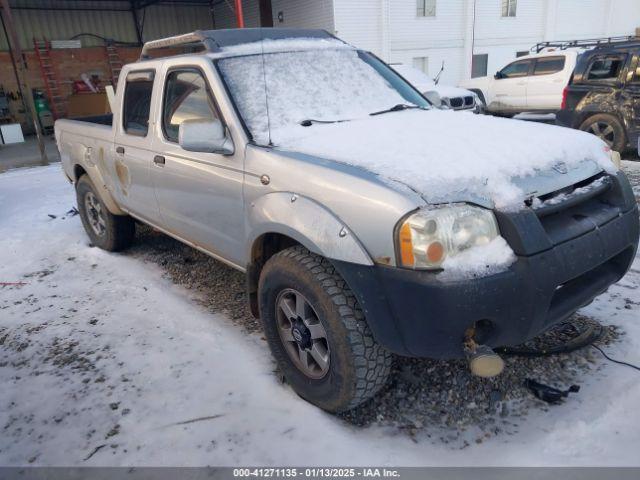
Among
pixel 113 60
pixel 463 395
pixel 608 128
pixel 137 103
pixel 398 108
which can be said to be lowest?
pixel 463 395

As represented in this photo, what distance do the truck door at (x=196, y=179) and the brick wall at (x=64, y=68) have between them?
16609 mm

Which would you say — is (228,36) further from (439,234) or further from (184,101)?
(439,234)

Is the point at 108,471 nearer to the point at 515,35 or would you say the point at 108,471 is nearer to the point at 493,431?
the point at 493,431

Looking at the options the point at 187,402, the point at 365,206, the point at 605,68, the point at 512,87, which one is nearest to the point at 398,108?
the point at 365,206

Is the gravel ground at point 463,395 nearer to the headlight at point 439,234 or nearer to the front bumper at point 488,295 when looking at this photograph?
the front bumper at point 488,295

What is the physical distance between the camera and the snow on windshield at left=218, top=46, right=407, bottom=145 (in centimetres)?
290

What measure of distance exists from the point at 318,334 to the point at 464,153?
3.70 ft

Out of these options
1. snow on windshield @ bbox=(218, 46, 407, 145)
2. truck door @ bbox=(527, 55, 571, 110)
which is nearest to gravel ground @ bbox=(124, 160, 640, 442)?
snow on windshield @ bbox=(218, 46, 407, 145)

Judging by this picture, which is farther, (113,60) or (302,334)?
(113,60)

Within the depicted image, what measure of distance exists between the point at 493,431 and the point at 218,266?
2.93 metres

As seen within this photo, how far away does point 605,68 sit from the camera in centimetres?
798

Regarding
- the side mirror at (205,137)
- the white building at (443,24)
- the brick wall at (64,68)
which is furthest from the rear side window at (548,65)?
the brick wall at (64,68)

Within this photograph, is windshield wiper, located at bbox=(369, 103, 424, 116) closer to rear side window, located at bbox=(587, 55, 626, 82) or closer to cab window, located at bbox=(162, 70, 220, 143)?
cab window, located at bbox=(162, 70, 220, 143)

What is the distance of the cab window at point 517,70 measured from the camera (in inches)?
457
